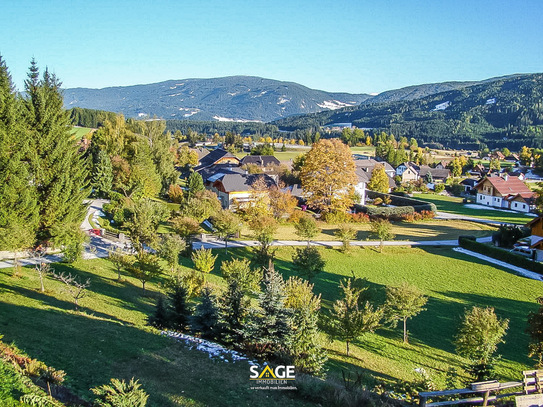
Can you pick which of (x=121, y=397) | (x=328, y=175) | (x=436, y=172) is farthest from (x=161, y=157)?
(x=436, y=172)

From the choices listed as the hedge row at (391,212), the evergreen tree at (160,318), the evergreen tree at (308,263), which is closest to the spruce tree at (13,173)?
the evergreen tree at (160,318)

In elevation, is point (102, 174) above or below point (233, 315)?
above

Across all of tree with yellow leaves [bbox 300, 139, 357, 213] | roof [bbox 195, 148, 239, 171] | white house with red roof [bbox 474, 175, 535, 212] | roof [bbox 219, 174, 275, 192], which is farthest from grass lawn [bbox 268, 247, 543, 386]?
roof [bbox 195, 148, 239, 171]

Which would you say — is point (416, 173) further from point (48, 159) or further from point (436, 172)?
point (48, 159)

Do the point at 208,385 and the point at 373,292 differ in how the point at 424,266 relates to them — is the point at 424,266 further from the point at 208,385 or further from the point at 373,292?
the point at 208,385

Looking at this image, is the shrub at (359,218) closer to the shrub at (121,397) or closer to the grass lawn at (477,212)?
the grass lawn at (477,212)

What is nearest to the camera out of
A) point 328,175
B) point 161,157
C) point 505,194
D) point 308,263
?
point 308,263

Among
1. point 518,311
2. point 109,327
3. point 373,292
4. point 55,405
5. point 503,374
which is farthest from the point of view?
point 518,311

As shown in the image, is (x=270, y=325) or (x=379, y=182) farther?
(x=379, y=182)

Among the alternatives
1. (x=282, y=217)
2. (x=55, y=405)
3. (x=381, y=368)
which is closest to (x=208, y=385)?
(x=55, y=405)
